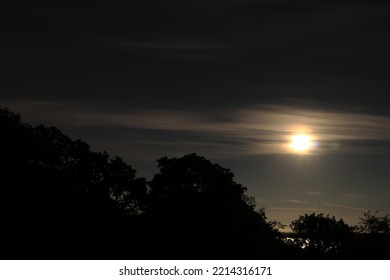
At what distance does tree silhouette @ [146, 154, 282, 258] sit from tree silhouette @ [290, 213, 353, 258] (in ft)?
136

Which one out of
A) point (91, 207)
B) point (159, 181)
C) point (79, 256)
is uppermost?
point (159, 181)

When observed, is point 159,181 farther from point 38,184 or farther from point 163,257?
point 38,184

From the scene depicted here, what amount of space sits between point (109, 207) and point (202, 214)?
983 centimetres

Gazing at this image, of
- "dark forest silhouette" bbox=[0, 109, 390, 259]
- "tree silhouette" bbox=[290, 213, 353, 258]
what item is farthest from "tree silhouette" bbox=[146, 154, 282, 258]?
"tree silhouette" bbox=[290, 213, 353, 258]

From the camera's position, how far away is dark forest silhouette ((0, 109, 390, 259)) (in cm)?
6631

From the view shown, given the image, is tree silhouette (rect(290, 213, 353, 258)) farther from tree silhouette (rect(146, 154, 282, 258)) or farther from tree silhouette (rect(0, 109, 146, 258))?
tree silhouette (rect(0, 109, 146, 258))

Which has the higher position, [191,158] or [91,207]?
[191,158]

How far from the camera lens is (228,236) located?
78.6 meters

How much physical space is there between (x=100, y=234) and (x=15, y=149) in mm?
11579

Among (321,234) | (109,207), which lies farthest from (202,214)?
(321,234)

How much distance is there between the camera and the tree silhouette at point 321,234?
5075 inches

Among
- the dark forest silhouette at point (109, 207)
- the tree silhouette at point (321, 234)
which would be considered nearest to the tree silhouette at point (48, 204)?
the dark forest silhouette at point (109, 207)

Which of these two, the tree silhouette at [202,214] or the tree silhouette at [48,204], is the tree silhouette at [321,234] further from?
the tree silhouette at [48,204]
